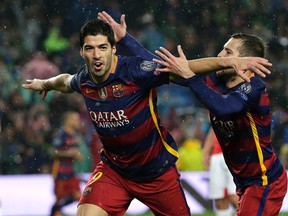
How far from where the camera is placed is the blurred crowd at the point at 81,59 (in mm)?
14195

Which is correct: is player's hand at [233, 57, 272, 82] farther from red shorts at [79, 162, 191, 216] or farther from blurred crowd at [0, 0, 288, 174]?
blurred crowd at [0, 0, 288, 174]

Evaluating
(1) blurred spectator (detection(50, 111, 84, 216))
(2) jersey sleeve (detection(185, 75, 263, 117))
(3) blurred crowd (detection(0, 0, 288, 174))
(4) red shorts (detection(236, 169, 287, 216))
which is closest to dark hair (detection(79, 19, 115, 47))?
(2) jersey sleeve (detection(185, 75, 263, 117))

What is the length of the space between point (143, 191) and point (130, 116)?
654 millimetres

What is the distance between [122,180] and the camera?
6898mm

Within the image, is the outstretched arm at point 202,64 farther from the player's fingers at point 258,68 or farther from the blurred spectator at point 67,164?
the blurred spectator at point 67,164

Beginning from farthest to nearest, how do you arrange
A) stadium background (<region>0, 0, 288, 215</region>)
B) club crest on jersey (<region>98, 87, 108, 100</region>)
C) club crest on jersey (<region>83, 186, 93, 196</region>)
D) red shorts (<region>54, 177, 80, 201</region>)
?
stadium background (<region>0, 0, 288, 215</region>) < red shorts (<region>54, 177, 80, 201</region>) < club crest on jersey (<region>83, 186, 93, 196</region>) < club crest on jersey (<region>98, 87, 108, 100</region>)

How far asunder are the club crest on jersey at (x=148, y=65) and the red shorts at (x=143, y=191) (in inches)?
35.6

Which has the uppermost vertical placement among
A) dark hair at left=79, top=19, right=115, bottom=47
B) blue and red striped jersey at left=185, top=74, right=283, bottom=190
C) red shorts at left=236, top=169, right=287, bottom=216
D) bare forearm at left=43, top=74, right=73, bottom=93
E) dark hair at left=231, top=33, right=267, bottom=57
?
dark hair at left=79, top=19, right=115, bottom=47

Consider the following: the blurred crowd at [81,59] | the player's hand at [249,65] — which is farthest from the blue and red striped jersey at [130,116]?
the blurred crowd at [81,59]

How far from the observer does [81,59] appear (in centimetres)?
1521

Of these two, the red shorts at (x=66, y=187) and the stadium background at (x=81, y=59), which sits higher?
the stadium background at (x=81, y=59)

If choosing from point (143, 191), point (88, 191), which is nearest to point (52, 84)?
point (88, 191)

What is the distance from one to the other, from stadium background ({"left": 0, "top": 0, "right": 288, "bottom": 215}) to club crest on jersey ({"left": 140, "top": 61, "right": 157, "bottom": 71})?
7.50m

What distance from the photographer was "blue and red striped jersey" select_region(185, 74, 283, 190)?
6398 mm
